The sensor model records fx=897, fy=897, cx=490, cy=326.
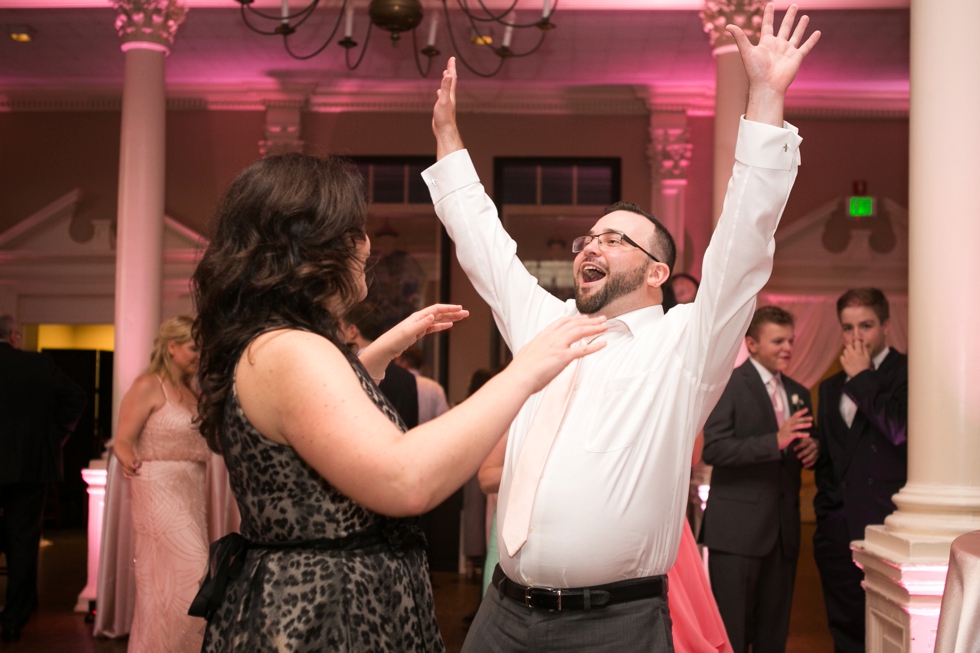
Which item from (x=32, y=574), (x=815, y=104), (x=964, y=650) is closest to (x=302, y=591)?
(x=964, y=650)

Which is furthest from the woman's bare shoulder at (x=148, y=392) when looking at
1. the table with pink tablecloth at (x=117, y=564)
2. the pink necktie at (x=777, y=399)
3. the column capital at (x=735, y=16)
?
the column capital at (x=735, y=16)

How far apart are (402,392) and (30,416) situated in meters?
1.98

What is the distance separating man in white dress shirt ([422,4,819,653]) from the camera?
170cm

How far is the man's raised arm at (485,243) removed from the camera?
7.13 ft

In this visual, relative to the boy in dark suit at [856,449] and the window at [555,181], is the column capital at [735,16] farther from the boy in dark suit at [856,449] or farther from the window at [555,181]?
the window at [555,181]

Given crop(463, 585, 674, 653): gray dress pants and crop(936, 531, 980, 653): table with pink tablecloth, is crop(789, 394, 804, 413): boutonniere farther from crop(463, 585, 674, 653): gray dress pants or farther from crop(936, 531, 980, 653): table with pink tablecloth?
crop(463, 585, 674, 653): gray dress pants

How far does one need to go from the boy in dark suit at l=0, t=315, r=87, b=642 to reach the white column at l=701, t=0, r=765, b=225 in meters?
3.80

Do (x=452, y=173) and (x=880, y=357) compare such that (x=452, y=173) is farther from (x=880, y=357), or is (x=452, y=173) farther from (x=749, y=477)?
(x=880, y=357)

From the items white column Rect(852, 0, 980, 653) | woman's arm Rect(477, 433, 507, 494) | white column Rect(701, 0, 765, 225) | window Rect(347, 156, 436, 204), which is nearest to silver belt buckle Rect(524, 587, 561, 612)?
woman's arm Rect(477, 433, 507, 494)

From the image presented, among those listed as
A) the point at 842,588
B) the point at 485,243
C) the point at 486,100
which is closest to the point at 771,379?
the point at 842,588

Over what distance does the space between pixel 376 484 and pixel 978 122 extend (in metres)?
2.63

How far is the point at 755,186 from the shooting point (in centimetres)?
170

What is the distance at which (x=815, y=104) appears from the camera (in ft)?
26.6

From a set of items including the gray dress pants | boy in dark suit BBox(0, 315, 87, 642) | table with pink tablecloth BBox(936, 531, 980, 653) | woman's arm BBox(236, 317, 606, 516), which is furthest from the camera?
boy in dark suit BBox(0, 315, 87, 642)
